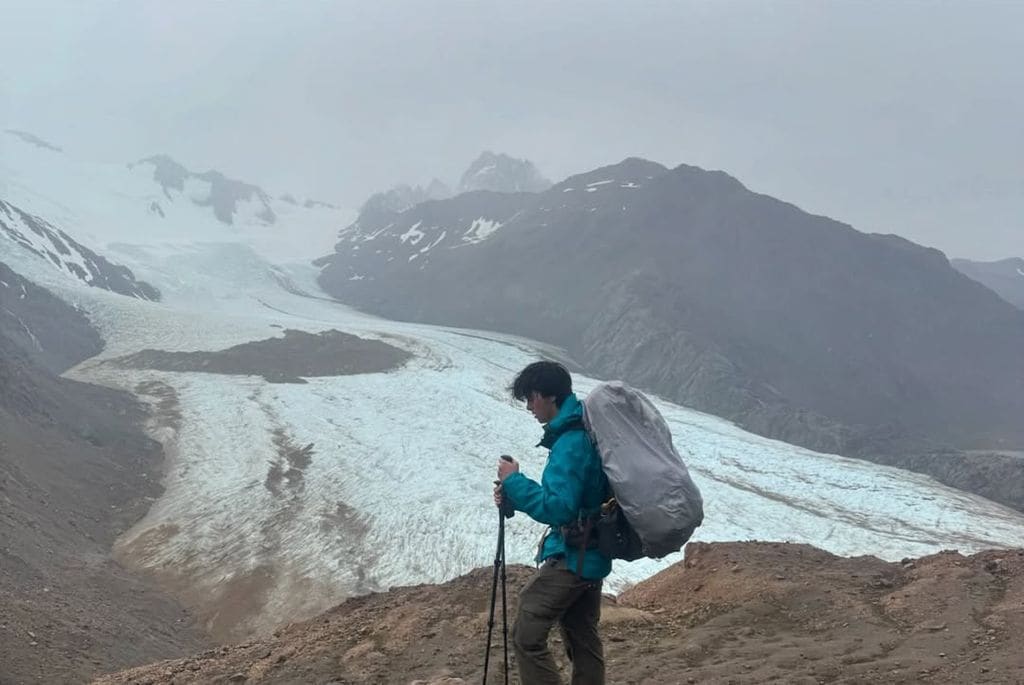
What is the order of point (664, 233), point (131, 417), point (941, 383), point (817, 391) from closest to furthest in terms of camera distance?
1. point (131, 417)
2. point (817, 391)
3. point (941, 383)
4. point (664, 233)

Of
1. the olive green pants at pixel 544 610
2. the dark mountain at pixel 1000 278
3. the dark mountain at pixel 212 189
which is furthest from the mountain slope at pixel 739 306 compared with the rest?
the dark mountain at pixel 1000 278

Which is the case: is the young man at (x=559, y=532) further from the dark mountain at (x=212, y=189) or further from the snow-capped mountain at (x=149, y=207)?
the dark mountain at (x=212, y=189)

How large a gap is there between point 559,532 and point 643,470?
25.7 inches

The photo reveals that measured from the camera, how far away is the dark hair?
4.46 m

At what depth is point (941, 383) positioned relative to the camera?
3472 inches

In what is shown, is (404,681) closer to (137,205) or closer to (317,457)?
(317,457)

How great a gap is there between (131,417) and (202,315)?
26986 millimetres

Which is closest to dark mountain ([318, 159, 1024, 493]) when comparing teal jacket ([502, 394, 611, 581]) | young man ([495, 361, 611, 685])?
young man ([495, 361, 611, 685])

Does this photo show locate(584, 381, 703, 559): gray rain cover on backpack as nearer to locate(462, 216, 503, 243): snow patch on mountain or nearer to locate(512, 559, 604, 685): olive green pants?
locate(512, 559, 604, 685): olive green pants

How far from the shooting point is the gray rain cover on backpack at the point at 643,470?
404 centimetres

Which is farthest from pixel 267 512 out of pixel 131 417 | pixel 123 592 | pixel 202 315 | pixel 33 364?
pixel 202 315

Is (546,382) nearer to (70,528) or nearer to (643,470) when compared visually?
(643,470)

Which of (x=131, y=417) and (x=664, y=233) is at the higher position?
(x=664, y=233)

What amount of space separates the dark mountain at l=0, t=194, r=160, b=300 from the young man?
7046 cm
